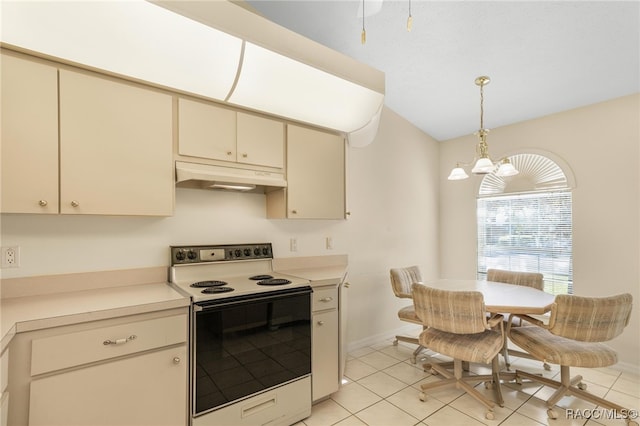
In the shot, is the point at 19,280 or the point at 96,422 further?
the point at 19,280

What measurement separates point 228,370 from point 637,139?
153 inches

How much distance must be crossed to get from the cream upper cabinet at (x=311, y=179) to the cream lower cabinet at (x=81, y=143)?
0.88 meters

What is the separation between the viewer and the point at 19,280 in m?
1.75

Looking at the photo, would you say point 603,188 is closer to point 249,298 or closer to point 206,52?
point 249,298

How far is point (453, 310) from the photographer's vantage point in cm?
218

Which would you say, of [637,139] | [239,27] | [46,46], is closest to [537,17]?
[637,139]

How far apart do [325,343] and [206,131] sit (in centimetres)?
172

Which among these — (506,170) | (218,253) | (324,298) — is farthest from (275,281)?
(506,170)

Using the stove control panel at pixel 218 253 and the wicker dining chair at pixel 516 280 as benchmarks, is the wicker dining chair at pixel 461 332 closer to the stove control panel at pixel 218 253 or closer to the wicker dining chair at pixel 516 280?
the wicker dining chair at pixel 516 280

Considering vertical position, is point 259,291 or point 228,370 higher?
point 259,291

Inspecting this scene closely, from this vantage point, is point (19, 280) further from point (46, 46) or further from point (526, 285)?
point (526, 285)

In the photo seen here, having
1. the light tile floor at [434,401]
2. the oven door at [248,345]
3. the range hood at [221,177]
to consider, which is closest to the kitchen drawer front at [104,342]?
the oven door at [248,345]

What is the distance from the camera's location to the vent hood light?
1.51m

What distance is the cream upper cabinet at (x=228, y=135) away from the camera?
2053 mm
